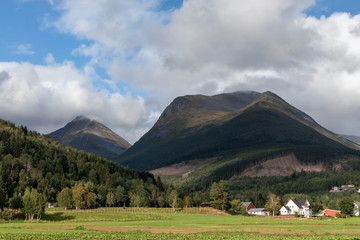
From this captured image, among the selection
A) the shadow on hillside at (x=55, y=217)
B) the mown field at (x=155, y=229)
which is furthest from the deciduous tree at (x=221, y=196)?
the shadow on hillside at (x=55, y=217)

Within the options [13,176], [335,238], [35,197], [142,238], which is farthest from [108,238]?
[13,176]

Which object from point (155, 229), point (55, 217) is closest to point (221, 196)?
point (55, 217)

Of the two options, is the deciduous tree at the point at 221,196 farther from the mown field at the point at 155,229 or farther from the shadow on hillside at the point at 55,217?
the shadow on hillside at the point at 55,217

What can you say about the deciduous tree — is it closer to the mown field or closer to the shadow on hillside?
the mown field

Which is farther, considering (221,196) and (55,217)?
(221,196)

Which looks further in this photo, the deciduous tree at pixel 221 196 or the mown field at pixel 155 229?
the deciduous tree at pixel 221 196

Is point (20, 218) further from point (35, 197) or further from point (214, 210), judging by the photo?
point (214, 210)

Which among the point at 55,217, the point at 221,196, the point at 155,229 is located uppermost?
the point at 221,196

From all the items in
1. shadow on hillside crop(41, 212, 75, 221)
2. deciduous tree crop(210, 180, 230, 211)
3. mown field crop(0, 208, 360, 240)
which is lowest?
shadow on hillside crop(41, 212, 75, 221)

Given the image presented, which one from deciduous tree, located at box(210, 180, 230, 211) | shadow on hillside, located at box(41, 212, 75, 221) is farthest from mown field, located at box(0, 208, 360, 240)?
deciduous tree, located at box(210, 180, 230, 211)

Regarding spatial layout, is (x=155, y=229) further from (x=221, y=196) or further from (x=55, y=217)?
(x=221, y=196)

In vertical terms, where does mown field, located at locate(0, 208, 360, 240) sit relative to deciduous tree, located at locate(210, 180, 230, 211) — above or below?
below

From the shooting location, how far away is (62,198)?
169125 mm

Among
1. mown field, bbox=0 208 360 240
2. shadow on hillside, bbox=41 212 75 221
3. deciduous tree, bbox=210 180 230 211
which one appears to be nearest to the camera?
mown field, bbox=0 208 360 240
